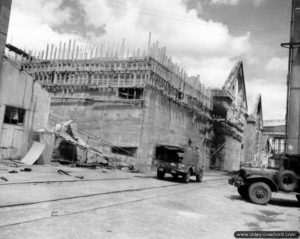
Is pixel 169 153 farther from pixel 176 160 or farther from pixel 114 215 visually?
pixel 114 215

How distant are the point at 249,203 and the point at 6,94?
48.3 feet

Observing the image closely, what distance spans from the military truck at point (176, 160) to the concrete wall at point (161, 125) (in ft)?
15.6

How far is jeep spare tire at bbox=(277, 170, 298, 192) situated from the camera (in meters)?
13.2

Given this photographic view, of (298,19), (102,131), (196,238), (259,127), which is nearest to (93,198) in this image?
(196,238)

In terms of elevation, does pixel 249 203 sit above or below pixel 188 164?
below

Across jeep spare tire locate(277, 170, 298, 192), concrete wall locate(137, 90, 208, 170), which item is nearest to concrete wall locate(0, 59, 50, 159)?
concrete wall locate(137, 90, 208, 170)

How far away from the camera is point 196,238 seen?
6699 millimetres

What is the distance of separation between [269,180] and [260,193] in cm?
70

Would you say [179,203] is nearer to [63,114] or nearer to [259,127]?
[63,114]

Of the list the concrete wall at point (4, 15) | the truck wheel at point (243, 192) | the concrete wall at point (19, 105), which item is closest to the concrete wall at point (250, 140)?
the concrete wall at point (19, 105)

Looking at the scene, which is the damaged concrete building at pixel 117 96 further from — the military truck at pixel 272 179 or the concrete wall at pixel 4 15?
the concrete wall at pixel 4 15

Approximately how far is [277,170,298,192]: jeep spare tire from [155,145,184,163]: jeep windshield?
7575 mm

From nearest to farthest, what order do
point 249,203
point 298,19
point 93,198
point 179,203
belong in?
point 93,198
point 179,203
point 249,203
point 298,19

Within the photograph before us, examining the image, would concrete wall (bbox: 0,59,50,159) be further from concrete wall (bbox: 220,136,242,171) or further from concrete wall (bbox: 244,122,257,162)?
concrete wall (bbox: 244,122,257,162)
